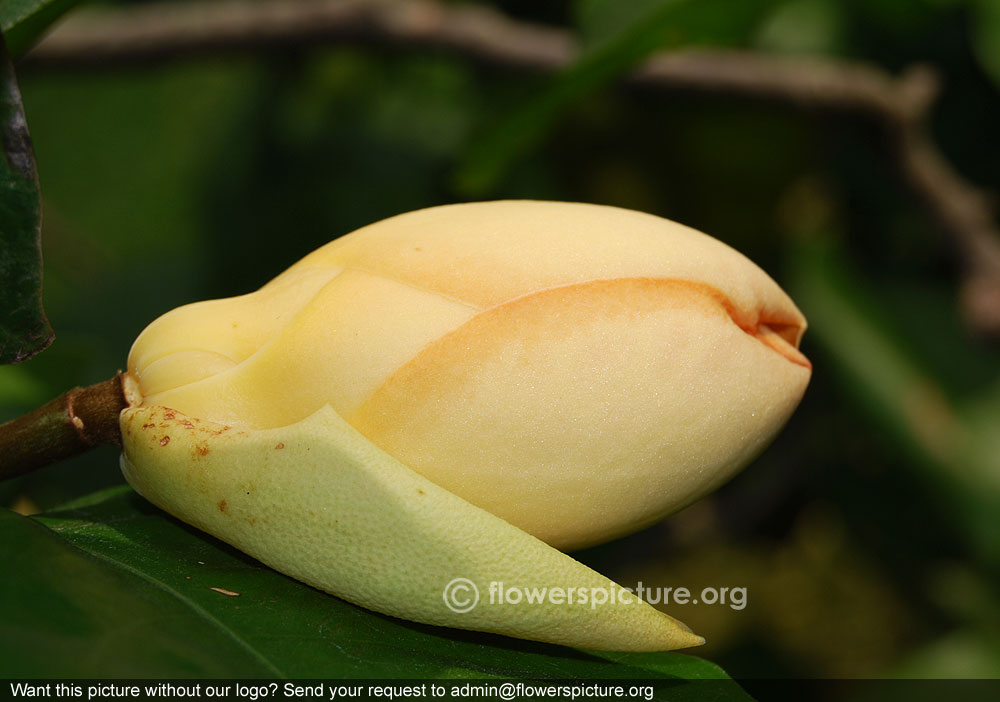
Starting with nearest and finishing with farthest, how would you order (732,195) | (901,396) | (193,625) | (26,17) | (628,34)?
(193,625) < (26,17) < (628,34) < (901,396) < (732,195)

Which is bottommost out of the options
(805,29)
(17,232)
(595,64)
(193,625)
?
(193,625)

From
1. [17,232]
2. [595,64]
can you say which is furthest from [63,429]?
[595,64]

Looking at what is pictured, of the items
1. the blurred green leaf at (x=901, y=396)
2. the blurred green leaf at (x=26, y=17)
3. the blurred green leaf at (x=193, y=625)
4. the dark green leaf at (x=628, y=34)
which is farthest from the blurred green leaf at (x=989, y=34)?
the blurred green leaf at (x=26, y=17)

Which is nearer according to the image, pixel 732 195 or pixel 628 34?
pixel 628 34

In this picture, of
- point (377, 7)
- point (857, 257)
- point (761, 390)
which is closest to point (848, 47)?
point (857, 257)

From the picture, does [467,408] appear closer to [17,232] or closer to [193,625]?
[193,625]

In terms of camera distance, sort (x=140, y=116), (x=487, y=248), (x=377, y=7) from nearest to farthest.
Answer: (x=487, y=248) → (x=377, y=7) → (x=140, y=116)

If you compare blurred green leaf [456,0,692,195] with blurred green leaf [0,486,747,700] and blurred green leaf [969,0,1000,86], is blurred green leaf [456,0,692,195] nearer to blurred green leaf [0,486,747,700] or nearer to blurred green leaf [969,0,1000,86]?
blurred green leaf [969,0,1000,86]

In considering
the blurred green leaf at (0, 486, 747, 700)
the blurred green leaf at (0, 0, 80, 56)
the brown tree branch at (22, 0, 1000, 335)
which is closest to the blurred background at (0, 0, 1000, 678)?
the brown tree branch at (22, 0, 1000, 335)

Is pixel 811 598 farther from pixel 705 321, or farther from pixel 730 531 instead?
pixel 705 321
